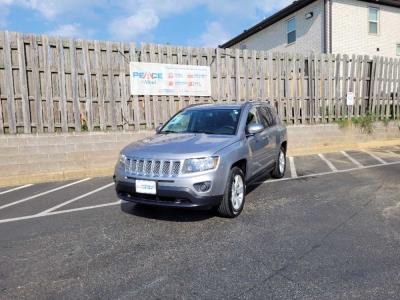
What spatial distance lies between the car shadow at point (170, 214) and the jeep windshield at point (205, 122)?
125 cm

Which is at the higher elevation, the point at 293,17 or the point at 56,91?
the point at 293,17

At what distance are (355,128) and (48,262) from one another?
1252 cm

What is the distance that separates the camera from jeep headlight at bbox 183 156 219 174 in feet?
16.0

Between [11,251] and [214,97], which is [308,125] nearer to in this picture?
[214,97]

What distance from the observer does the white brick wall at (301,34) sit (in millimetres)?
18812

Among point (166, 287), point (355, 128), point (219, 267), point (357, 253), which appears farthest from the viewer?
point (355, 128)

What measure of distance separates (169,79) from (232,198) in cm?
597

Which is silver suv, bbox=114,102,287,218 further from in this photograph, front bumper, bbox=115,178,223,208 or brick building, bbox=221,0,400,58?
brick building, bbox=221,0,400,58

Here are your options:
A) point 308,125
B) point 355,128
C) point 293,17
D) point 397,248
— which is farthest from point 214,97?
point 293,17

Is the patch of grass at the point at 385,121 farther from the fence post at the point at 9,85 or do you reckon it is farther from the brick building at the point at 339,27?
the fence post at the point at 9,85

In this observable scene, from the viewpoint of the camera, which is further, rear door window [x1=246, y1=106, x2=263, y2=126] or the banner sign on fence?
the banner sign on fence

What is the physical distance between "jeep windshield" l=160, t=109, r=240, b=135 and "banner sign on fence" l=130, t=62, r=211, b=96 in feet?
12.2

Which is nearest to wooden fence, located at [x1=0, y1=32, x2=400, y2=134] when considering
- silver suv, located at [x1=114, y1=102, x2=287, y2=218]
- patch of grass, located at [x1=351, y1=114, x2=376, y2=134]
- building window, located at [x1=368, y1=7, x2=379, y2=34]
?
patch of grass, located at [x1=351, y1=114, x2=376, y2=134]

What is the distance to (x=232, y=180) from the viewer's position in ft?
17.4
